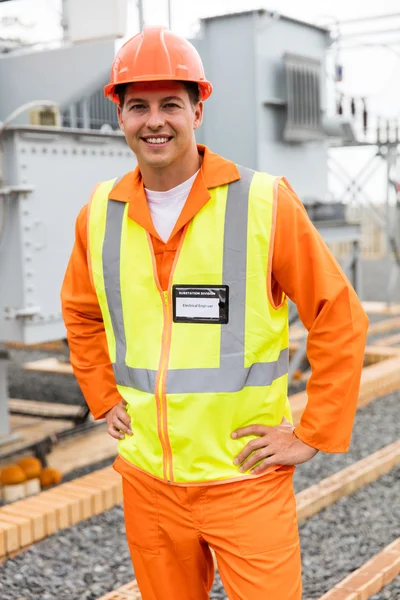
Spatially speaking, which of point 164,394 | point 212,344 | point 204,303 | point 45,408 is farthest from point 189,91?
point 45,408

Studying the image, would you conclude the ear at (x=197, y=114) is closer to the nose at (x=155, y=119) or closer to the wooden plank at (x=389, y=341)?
the nose at (x=155, y=119)

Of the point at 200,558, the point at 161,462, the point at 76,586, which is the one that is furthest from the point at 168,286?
the point at 76,586

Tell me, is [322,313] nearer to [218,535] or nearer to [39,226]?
[218,535]

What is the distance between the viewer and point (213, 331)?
210 centimetres

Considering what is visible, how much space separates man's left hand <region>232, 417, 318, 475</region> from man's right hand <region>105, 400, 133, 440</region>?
346mm

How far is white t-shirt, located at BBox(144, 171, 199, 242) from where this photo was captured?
84.5 inches

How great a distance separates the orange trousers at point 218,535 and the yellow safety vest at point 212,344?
6 cm

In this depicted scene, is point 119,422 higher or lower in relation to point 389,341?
higher

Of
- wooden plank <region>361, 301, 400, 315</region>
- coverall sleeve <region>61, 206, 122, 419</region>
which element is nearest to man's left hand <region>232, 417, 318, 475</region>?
coverall sleeve <region>61, 206, 122, 419</region>

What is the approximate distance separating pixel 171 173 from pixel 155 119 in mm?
161

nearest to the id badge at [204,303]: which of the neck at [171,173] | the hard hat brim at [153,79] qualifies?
the neck at [171,173]

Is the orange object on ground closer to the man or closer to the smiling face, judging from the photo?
the man

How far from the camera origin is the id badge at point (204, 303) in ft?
6.87

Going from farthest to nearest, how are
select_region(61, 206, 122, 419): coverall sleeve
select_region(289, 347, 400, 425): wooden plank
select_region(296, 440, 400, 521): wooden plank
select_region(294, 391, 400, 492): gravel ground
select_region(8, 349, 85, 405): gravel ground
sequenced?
1. select_region(8, 349, 85, 405): gravel ground
2. select_region(289, 347, 400, 425): wooden plank
3. select_region(294, 391, 400, 492): gravel ground
4. select_region(296, 440, 400, 521): wooden plank
5. select_region(61, 206, 122, 419): coverall sleeve
